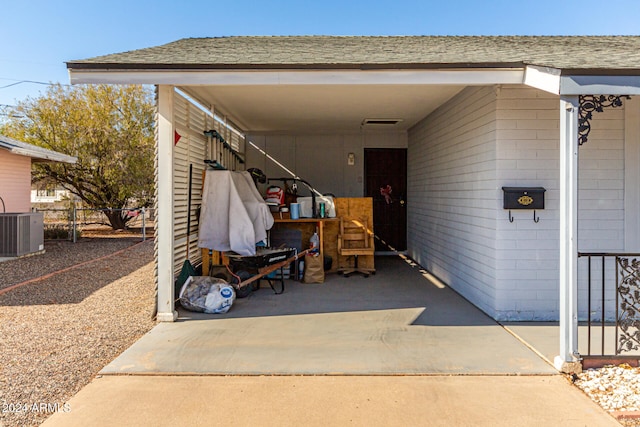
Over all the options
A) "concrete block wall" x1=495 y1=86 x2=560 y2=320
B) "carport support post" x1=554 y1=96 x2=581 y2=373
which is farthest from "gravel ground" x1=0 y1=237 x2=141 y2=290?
"carport support post" x1=554 y1=96 x2=581 y2=373

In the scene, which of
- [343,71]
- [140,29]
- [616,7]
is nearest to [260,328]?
[343,71]

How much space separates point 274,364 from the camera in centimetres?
319

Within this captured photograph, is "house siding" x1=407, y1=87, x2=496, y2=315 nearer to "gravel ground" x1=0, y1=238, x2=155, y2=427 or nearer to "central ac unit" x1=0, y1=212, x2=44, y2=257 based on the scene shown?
"gravel ground" x1=0, y1=238, x2=155, y2=427

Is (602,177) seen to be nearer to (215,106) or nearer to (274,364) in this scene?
(274,364)

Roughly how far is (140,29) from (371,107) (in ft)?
43.8

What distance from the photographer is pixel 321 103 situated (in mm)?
5973

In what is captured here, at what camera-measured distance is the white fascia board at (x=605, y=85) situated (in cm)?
300

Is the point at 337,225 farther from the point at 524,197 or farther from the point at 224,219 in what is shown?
the point at 524,197

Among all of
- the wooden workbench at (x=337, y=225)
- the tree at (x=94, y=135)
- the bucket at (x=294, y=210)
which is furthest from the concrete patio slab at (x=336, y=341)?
the tree at (x=94, y=135)

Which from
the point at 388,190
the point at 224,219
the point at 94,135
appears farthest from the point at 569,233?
the point at 94,135

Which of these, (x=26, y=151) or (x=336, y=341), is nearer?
(x=336, y=341)

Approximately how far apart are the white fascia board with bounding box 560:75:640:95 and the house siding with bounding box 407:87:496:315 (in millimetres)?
1318

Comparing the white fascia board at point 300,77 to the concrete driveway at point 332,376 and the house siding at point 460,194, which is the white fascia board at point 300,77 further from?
the concrete driveway at point 332,376

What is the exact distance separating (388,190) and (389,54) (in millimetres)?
4678
